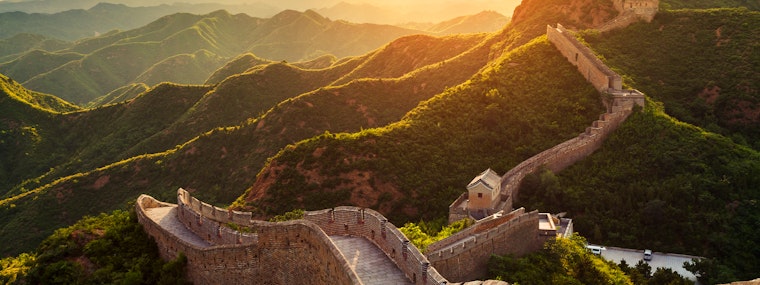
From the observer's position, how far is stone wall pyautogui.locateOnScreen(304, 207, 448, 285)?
794 inches

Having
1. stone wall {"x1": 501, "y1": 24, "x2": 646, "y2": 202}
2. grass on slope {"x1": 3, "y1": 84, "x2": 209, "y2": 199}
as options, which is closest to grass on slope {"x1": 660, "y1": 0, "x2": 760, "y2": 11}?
stone wall {"x1": 501, "y1": 24, "x2": 646, "y2": 202}

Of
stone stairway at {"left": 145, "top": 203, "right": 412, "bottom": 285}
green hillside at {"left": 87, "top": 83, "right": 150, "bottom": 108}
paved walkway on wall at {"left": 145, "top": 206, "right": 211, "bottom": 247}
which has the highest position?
stone stairway at {"left": 145, "top": 203, "right": 412, "bottom": 285}

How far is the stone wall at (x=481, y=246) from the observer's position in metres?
27.8

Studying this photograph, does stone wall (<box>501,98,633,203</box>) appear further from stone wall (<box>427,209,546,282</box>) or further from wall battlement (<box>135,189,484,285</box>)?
wall battlement (<box>135,189,484,285</box>)

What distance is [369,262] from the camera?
2230 centimetres

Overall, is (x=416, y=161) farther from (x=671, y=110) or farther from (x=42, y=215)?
(x=42, y=215)

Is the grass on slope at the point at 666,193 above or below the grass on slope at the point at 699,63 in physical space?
below

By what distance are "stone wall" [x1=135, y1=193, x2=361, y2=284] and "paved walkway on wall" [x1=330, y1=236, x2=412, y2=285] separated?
3.80 ft

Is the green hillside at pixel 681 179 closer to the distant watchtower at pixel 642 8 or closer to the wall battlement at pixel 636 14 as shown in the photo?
the wall battlement at pixel 636 14

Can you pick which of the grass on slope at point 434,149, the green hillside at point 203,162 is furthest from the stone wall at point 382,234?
the green hillside at point 203,162

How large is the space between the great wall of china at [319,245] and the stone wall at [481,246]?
1.7 inches

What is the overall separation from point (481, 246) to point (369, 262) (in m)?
9.08

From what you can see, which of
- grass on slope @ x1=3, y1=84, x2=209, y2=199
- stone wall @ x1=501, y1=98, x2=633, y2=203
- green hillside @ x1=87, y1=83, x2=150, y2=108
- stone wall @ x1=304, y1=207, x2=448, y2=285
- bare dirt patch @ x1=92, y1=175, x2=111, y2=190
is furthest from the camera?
green hillside @ x1=87, y1=83, x2=150, y2=108

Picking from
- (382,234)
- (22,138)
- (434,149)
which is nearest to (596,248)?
(434,149)
